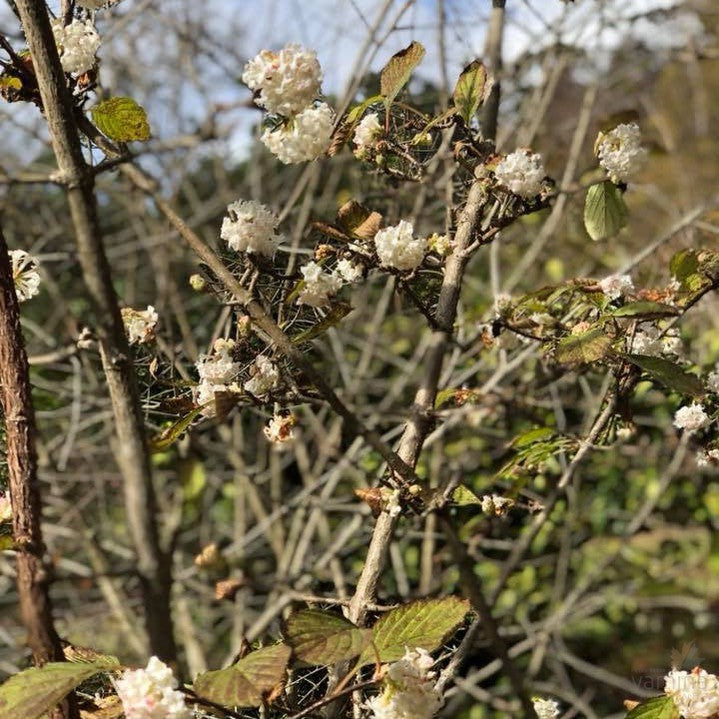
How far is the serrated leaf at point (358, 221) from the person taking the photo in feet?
3.40

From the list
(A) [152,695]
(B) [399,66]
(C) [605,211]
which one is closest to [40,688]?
(A) [152,695]

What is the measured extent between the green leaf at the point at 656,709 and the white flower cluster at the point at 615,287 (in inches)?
19.6

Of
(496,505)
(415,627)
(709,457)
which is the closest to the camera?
(415,627)

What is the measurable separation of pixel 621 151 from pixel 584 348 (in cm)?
29

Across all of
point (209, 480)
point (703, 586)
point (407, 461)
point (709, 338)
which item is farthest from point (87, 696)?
point (703, 586)

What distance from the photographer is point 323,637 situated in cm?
85

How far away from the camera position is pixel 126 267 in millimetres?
3836

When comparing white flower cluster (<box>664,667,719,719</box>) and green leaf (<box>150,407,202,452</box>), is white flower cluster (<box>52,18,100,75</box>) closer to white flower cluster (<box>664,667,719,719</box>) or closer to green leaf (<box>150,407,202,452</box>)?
green leaf (<box>150,407,202,452</box>)

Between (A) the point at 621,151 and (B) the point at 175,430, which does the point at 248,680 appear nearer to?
(B) the point at 175,430

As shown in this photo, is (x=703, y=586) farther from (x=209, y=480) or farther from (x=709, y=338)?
(x=209, y=480)

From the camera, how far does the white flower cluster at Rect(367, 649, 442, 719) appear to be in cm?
85

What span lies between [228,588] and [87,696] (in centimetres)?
24

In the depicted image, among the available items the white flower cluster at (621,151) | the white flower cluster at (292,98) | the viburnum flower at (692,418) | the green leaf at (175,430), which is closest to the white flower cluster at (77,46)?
the white flower cluster at (292,98)

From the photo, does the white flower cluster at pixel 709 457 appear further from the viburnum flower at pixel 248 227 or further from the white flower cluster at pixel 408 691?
the viburnum flower at pixel 248 227
